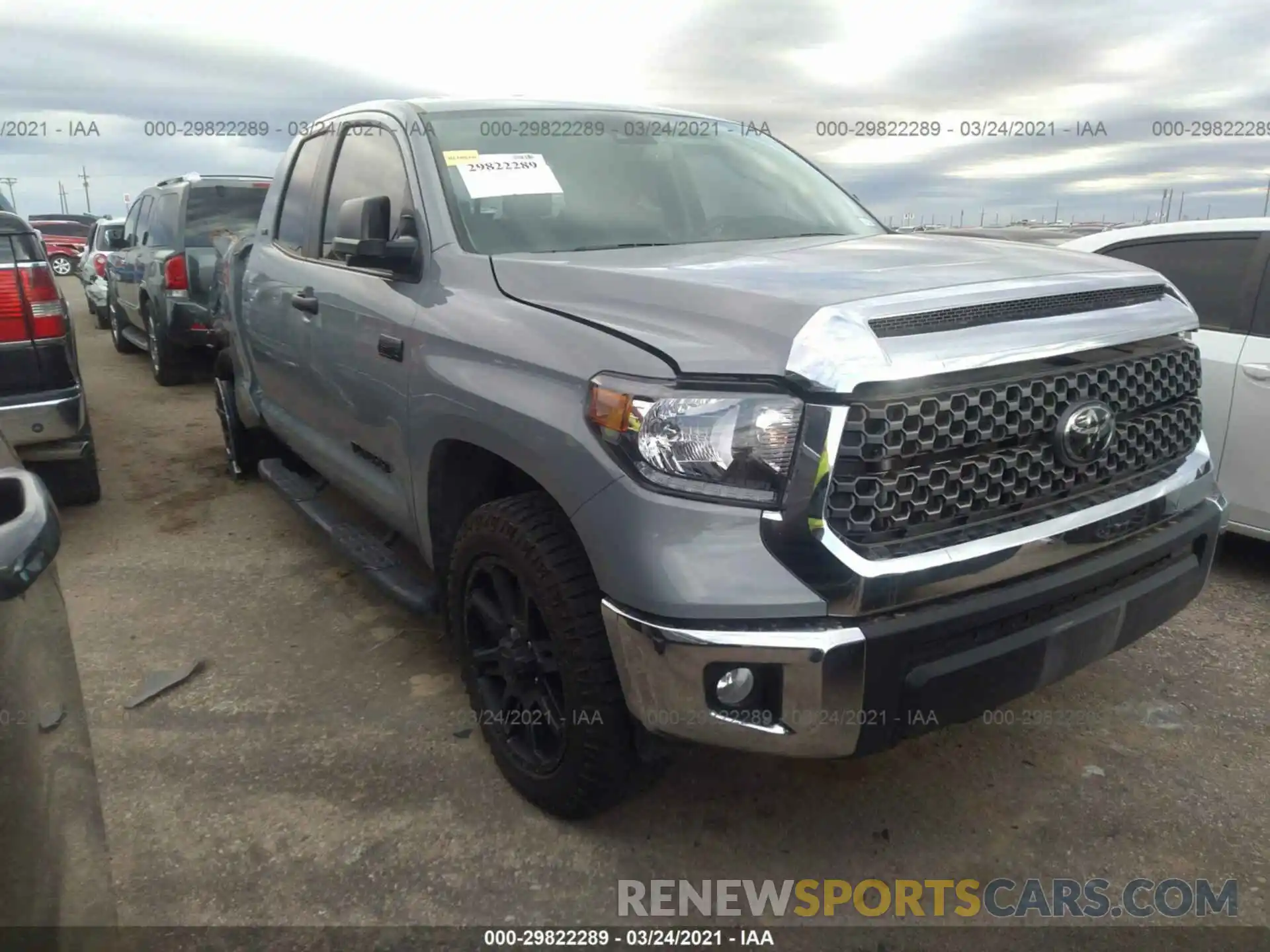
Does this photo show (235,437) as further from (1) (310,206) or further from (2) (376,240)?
(2) (376,240)

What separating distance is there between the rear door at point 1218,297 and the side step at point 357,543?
3154 millimetres

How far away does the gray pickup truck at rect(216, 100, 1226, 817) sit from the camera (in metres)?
1.88

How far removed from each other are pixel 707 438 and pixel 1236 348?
10.6ft

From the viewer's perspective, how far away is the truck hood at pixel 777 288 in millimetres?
1916

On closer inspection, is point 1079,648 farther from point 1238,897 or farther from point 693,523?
point 693,523

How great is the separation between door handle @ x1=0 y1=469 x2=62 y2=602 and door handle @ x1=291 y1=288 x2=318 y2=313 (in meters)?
2.28

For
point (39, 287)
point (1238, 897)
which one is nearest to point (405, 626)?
point (39, 287)

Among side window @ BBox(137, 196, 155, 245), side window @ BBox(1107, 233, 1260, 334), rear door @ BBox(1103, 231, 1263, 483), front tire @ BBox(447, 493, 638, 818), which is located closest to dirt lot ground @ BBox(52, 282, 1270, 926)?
front tire @ BBox(447, 493, 638, 818)

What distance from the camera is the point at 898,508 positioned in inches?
76.8

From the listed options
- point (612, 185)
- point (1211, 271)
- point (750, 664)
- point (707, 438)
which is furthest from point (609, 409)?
point (1211, 271)

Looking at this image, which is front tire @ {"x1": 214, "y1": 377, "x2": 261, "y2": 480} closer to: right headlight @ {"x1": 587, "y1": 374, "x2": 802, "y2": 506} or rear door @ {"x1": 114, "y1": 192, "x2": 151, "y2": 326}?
right headlight @ {"x1": 587, "y1": 374, "x2": 802, "y2": 506}

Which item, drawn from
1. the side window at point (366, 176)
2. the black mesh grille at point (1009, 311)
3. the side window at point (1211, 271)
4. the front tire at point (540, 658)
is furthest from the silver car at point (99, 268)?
the black mesh grille at point (1009, 311)

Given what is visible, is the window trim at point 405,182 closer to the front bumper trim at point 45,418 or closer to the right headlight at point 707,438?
the right headlight at point 707,438

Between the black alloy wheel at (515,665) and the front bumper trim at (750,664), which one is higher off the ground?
the front bumper trim at (750,664)
